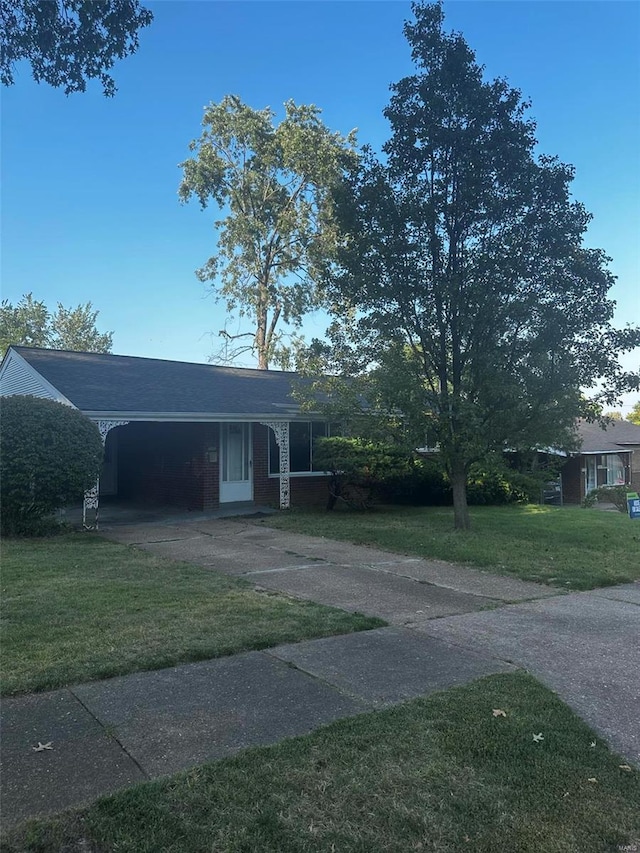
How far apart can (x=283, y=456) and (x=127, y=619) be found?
10.00 metres

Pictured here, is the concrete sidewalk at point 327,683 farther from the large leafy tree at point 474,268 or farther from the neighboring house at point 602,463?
the neighboring house at point 602,463

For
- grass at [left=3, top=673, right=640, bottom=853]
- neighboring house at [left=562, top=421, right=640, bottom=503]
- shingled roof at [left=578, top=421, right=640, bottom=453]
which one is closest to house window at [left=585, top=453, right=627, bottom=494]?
neighboring house at [left=562, top=421, right=640, bottom=503]

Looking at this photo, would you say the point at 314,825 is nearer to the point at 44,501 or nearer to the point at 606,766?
the point at 606,766

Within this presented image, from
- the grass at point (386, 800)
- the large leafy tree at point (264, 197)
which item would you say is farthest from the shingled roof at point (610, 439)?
the grass at point (386, 800)

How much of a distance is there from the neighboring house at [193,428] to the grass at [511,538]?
1.59 metres

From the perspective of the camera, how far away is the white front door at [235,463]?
15.8 metres

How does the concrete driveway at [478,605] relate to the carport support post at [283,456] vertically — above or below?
below

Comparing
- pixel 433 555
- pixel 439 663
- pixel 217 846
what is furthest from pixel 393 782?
pixel 433 555

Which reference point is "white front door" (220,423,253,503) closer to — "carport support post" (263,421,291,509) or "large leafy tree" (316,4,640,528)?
"carport support post" (263,421,291,509)

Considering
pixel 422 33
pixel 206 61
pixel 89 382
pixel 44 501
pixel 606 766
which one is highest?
pixel 422 33

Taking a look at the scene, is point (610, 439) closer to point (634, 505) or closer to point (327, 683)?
point (634, 505)

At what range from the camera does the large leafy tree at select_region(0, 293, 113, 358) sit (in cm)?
4234

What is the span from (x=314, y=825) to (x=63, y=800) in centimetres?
115

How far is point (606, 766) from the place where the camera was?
3.33 m
